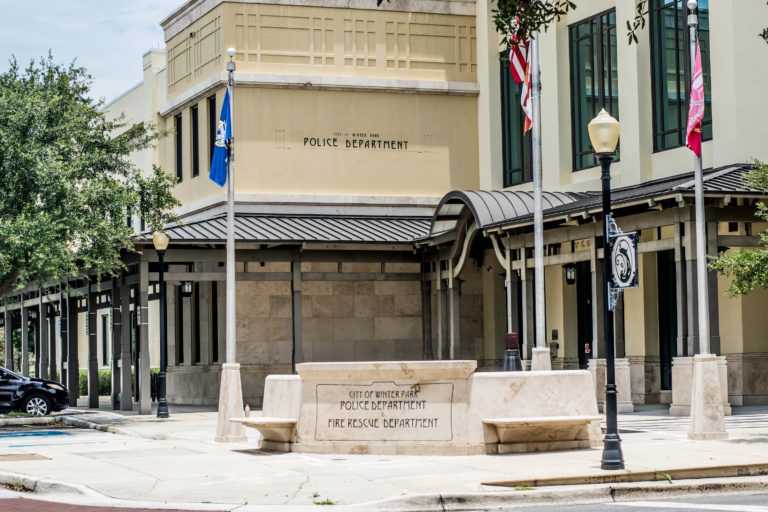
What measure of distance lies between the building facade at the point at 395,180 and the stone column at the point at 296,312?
0.06 metres

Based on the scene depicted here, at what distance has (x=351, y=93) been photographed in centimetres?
3906

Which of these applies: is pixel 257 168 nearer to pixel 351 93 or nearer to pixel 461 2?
pixel 351 93

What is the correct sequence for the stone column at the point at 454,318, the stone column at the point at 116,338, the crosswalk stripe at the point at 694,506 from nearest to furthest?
the crosswalk stripe at the point at 694,506
the stone column at the point at 454,318
the stone column at the point at 116,338

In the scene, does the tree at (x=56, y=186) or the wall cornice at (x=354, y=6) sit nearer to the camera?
the tree at (x=56, y=186)

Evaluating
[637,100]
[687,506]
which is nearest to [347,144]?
[637,100]

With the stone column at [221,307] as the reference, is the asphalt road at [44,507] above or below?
below

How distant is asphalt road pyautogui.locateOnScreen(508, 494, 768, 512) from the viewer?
13.0 metres

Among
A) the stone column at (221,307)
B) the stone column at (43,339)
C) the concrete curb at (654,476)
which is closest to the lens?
the concrete curb at (654,476)

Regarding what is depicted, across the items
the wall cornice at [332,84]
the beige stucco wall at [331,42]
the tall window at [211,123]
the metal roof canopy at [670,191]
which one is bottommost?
the metal roof canopy at [670,191]

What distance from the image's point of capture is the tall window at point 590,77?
33.4 meters

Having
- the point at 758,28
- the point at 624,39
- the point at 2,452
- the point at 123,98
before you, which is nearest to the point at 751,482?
the point at 2,452

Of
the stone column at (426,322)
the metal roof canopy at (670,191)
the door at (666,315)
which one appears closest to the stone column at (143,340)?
the stone column at (426,322)

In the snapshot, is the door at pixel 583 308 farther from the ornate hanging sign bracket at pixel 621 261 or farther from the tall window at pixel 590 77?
the ornate hanging sign bracket at pixel 621 261

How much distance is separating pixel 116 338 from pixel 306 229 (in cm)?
653
